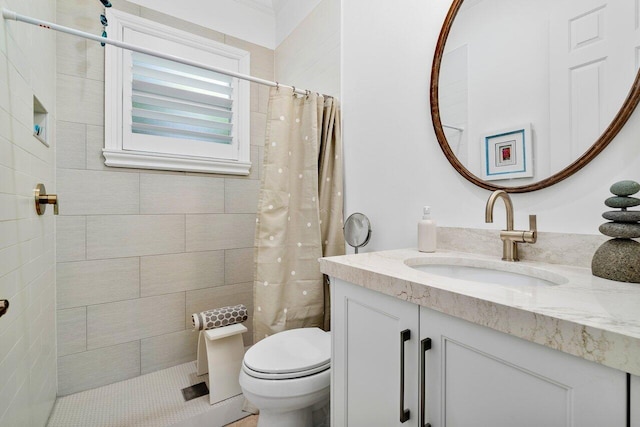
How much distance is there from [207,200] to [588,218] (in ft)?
6.59

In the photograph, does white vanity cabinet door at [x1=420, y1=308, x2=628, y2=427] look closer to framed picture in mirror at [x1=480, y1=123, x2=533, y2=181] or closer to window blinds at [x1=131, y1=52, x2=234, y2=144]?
framed picture in mirror at [x1=480, y1=123, x2=533, y2=181]

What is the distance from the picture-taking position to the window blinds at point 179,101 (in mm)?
1881

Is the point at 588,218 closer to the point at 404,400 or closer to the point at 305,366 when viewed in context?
the point at 404,400

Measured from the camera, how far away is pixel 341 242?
68.3 inches

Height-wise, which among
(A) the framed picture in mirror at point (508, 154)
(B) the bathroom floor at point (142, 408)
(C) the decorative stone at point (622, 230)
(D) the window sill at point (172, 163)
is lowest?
(B) the bathroom floor at point (142, 408)

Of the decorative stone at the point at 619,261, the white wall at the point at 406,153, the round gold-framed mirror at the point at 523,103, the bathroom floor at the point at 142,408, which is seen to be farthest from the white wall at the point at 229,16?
the decorative stone at the point at 619,261

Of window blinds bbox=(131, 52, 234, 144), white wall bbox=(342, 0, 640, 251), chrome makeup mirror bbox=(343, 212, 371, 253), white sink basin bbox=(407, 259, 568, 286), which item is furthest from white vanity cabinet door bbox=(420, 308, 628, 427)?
window blinds bbox=(131, 52, 234, 144)

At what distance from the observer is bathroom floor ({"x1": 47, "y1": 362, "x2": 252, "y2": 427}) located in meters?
1.47

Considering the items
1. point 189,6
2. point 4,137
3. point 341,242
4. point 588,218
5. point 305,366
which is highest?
point 189,6

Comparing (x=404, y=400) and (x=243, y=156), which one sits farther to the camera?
(x=243, y=156)

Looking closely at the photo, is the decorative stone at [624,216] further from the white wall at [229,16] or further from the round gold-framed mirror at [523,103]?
the white wall at [229,16]

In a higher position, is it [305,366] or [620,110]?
[620,110]

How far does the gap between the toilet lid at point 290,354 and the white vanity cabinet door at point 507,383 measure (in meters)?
0.58

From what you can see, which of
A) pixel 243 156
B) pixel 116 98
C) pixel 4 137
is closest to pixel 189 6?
pixel 116 98
